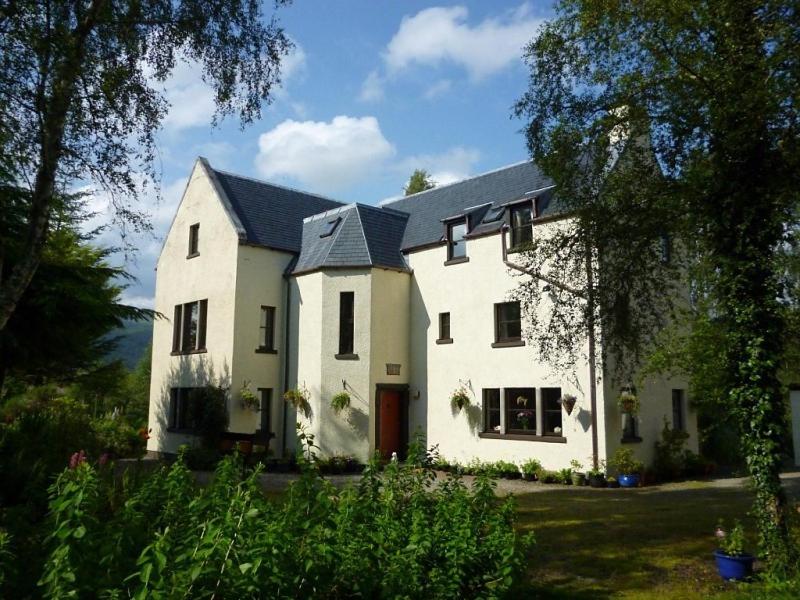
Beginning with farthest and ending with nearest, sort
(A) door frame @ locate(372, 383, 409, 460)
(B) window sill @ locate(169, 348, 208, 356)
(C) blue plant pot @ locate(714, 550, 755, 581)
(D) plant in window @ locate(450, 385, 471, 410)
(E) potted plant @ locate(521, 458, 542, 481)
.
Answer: (B) window sill @ locate(169, 348, 208, 356) < (A) door frame @ locate(372, 383, 409, 460) < (D) plant in window @ locate(450, 385, 471, 410) < (E) potted plant @ locate(521, 458, 542, 481) < (C) blue plant pot @ locate(714, 550, 755, 581)

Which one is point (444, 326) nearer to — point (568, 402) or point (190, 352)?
point (568, 402)

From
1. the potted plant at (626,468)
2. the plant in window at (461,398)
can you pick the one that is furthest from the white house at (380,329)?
the potted plant at (626,468)

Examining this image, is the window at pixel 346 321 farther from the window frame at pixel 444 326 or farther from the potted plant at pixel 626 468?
the potted plant at pixel 626 468

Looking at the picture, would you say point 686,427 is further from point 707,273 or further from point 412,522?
point 412,522

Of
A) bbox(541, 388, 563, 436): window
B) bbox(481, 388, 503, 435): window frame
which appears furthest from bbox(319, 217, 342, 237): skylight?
bbox(541, 388, 563, 436): window

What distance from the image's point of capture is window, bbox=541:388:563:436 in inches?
751

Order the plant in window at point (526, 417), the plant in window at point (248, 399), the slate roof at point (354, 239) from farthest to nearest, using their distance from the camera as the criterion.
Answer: the slate roof at point (354, 239) → the plant in window at point (248, 399) → the plant in window at point (526, 417)

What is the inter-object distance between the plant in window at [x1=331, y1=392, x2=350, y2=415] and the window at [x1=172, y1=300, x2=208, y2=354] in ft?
20.1

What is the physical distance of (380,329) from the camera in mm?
22344

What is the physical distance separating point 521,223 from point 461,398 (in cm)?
594

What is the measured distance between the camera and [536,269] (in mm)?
12344

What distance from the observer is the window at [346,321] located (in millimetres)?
22281

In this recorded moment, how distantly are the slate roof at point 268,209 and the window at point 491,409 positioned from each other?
9.17m

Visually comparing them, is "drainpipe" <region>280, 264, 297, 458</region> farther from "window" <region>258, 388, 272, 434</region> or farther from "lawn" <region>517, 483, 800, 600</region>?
"lawn" <region>517, 483, 800, 600</region>
